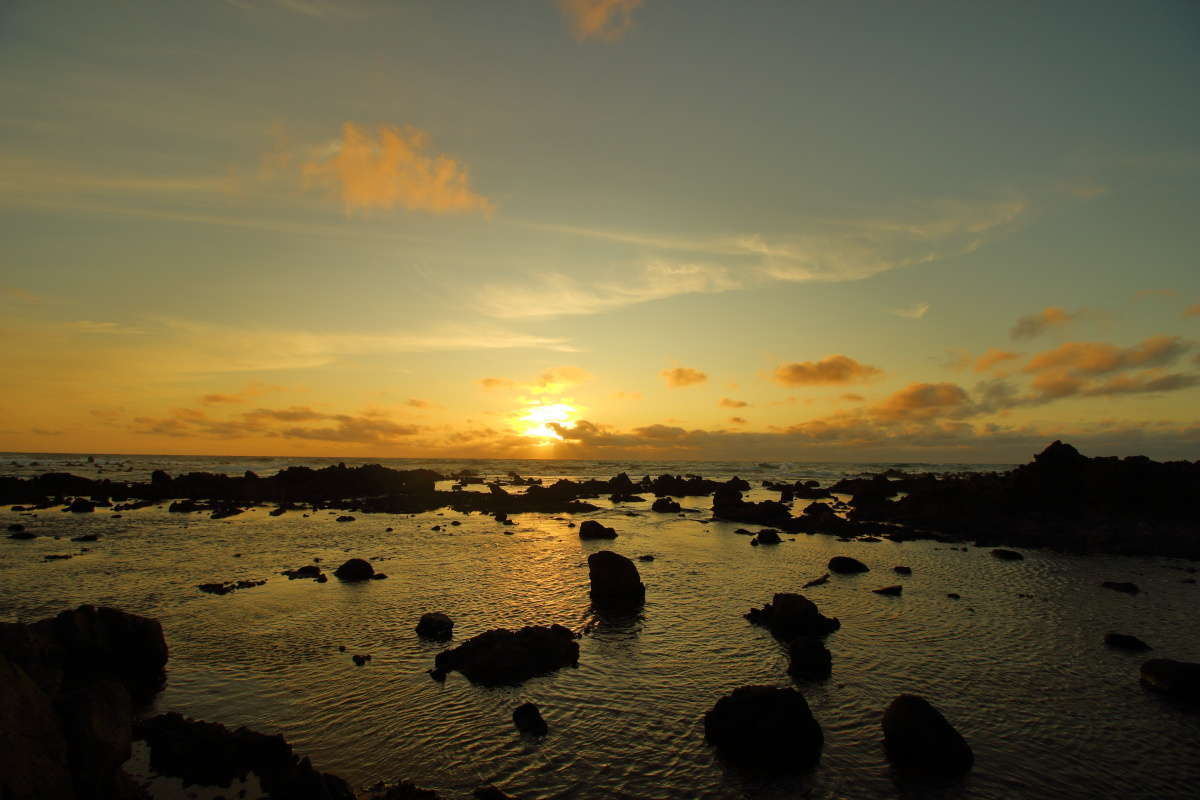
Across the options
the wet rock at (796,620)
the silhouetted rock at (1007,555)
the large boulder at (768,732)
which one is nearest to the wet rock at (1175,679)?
the wet rock at (796,620)

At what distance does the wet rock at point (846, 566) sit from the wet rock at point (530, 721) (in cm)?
3213

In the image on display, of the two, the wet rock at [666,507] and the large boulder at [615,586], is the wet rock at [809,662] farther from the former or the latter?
the wet rock at [666,507]

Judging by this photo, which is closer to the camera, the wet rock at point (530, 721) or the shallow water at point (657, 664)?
the shallow water at point (657, 664)

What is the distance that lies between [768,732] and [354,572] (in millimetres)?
30694

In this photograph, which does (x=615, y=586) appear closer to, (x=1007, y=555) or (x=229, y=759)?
(x=229, y=759)

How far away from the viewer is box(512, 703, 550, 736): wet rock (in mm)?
18016

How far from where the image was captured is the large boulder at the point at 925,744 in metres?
16.3

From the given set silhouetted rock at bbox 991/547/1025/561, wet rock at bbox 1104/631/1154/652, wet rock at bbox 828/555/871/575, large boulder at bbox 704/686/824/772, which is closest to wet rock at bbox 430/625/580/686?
large boulder at bbox 704/686/824/772

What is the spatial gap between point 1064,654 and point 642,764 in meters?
21.7

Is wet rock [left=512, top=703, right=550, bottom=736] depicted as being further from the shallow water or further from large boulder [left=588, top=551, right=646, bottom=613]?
large boulder [left=588, top=551, right=646, bottom=613]

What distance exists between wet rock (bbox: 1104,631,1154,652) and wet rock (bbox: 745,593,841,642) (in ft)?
39.4

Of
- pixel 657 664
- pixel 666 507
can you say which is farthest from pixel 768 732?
pixel 666 507

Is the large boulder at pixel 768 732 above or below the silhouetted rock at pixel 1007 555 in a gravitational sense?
below

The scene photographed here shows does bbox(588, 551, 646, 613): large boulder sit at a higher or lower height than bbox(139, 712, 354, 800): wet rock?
higher
